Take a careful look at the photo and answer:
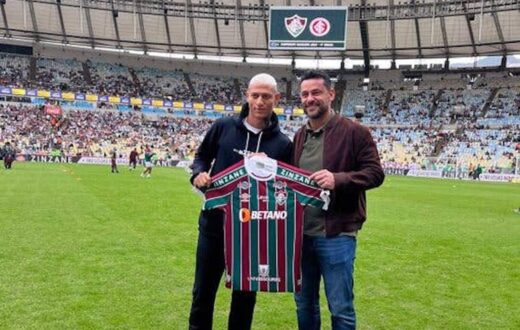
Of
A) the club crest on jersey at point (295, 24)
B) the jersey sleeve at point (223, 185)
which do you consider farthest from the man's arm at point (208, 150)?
the club crest on jersey at point (295, 24)

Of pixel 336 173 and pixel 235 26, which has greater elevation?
pixel 235 26

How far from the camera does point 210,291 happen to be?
4230mm

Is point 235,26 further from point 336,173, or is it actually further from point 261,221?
point 336,173

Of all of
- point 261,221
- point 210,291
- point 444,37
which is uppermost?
point 444,37

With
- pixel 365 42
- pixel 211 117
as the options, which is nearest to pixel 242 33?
pixel 211 117

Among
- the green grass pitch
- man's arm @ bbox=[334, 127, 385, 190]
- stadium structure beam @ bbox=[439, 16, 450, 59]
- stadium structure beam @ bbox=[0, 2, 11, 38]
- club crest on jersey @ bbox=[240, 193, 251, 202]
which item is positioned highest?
stadium structure beam @ bbox=[0, 2, 11, 38]

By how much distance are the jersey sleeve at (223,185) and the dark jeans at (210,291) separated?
31 cm

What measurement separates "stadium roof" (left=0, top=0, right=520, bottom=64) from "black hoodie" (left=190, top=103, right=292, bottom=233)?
41845mm

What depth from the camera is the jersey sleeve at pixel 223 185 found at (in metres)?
3.93

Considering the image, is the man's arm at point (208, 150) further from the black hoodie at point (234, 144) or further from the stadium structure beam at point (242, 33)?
the stadium structure beam at point (242, 33)

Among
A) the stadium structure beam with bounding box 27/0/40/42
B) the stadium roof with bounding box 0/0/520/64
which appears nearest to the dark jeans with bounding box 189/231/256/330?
the stadium roof with bounding box 0/0/520/64

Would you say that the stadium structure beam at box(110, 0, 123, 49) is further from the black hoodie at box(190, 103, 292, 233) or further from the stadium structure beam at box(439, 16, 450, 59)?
the black hoodie at box(190, 103, 292, 233)

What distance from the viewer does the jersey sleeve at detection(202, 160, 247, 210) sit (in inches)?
155

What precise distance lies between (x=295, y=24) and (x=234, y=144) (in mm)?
32989
